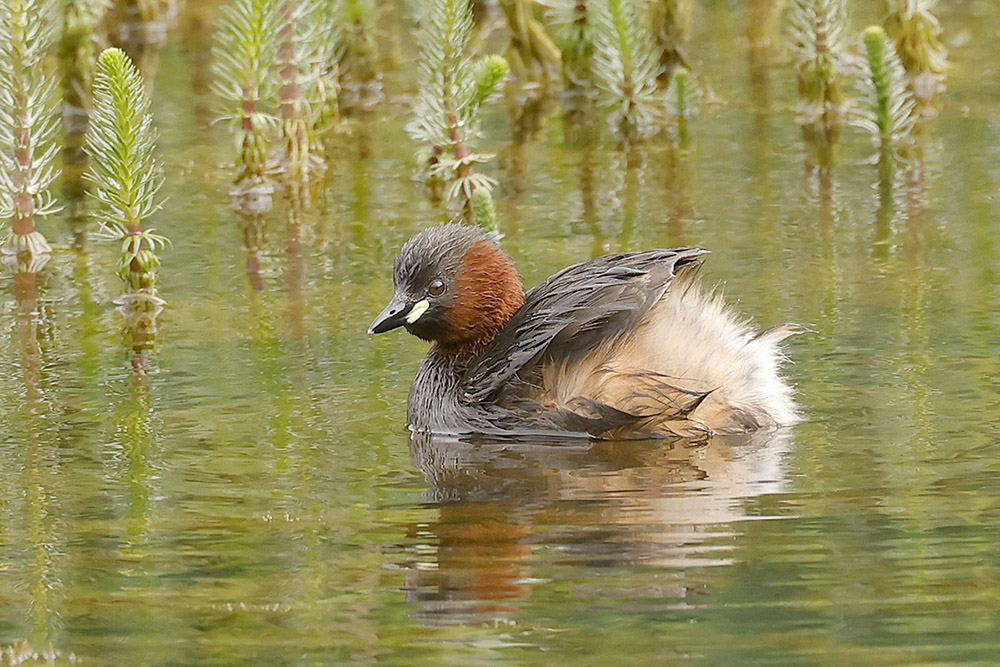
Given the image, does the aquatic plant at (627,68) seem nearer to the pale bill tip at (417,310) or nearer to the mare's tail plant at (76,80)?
the mare's tail plant at (76,80)

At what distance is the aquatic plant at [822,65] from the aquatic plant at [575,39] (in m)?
1.16

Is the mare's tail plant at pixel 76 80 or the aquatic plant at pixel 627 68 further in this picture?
the mare's tail plant at pixel 76 80

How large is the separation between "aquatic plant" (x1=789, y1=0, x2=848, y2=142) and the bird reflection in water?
4.15m

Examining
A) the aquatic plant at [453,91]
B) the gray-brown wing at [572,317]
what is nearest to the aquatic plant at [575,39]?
the aquatic plant at [453,91]

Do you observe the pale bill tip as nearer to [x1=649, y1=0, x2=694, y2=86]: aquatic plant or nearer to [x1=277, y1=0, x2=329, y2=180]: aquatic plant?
[x1=277, y1=0, x2=329, y2=180]: aquatic plant

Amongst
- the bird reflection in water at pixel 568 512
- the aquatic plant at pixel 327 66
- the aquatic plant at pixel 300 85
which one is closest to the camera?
the bird reflection in water at pixel 568 512

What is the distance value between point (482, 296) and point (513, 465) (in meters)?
0.76

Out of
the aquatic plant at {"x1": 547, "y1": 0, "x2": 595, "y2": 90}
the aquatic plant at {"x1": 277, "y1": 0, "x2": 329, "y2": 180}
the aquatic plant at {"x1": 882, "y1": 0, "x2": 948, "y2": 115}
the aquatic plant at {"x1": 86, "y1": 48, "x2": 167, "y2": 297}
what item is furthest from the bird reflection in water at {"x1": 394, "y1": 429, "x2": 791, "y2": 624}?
the aquatic plant at {"x1": 882, "y1": 0, "x2": 948, "y2": 115}

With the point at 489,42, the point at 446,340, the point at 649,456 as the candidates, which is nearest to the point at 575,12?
the point at 489,42

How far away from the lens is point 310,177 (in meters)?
8.59

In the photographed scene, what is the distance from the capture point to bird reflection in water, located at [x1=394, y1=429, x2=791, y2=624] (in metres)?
3.96

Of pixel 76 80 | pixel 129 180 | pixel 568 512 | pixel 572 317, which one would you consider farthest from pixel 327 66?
pixel 568 512

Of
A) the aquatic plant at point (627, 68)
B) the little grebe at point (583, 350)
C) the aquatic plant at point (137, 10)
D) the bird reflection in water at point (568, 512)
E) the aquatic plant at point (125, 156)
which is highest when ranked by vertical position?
the aquatic plant at point (137, 10)

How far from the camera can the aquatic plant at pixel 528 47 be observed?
973cm
